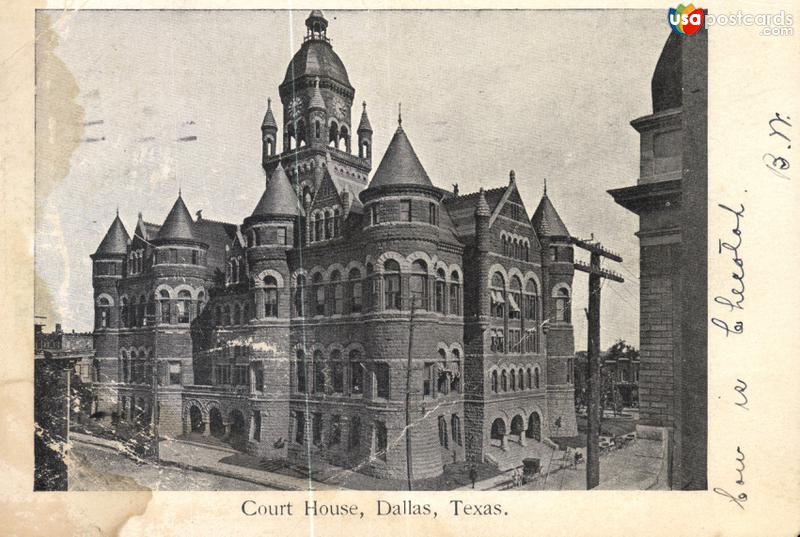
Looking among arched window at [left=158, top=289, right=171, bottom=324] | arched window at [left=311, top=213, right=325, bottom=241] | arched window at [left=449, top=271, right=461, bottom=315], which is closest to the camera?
arched window at [left=449, top=271, right=461, bottom=315]

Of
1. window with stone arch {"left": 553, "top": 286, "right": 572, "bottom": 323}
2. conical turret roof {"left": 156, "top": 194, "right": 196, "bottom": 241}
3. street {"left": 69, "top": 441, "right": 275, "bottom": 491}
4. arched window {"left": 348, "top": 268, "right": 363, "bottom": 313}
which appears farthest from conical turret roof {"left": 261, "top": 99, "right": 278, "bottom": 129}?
window with stone arch {"left": 553, "top": 286, "right": 572, "bottom": 323}

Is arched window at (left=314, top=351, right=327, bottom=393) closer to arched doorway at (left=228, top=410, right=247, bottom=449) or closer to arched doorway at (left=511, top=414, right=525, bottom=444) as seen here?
arched doorway at (left=228, top=410, right=247, bottom=449)

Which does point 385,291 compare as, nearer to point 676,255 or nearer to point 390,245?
point 390,245

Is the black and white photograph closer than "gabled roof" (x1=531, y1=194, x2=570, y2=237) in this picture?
Yes

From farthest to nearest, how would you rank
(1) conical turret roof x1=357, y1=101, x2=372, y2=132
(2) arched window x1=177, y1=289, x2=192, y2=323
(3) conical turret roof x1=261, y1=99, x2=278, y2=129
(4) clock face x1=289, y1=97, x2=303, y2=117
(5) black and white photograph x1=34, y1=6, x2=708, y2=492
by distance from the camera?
(2) arched window x1=177, y1=289, x2=192, y2=323 < (4) clock face x1=289, y1=97, x2=303, y2=117 < (3) conical turret roof x1=261, y1=99, x2=278, y2=129 < (1) conical turret roof x1=357, y1=101, x2=372, y2=132 < (5) black and white photograph x1=34, y1=6, x2=708, y2=492

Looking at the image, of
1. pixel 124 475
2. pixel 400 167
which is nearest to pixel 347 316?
pixel 400 167

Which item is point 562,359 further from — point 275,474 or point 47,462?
point 47,462

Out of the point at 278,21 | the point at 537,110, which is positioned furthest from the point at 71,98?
the point at 537,110

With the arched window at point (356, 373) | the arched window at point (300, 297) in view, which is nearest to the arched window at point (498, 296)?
the arched window at point (356, 373)
